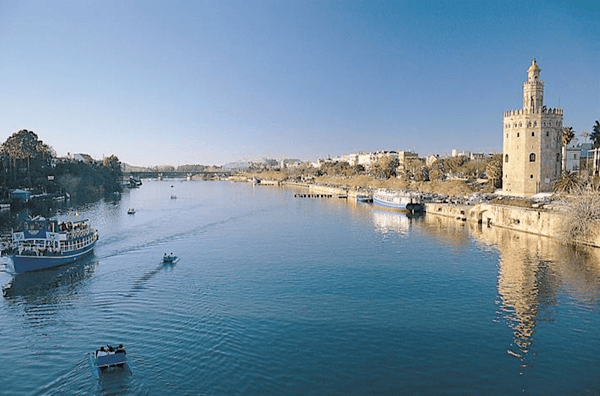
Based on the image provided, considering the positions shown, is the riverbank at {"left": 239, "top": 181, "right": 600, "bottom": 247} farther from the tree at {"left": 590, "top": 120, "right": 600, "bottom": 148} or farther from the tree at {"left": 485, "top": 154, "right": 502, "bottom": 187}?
the tree at {"left": 590, "top": 120, "right": 600, "bottom": 148}

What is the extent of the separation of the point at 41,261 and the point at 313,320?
1866cm

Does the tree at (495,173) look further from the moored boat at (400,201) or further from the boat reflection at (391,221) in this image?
the boat reflection at (391,221)

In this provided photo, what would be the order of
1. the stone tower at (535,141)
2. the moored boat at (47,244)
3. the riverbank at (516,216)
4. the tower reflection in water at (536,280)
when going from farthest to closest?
the stone tower at (535,141)
the riverbank at (516,216)
the moored boat at (47,244)
the tower reflection in water at (536,280)

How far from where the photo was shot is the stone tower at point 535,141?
165 ft

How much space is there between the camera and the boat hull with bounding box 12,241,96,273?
27344mm

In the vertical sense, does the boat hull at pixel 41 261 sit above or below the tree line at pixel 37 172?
below

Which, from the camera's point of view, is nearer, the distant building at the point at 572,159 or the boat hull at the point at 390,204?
the boat hull at the point at 390,204

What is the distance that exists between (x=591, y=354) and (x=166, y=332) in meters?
15.0

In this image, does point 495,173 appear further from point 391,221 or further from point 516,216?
point 516,216

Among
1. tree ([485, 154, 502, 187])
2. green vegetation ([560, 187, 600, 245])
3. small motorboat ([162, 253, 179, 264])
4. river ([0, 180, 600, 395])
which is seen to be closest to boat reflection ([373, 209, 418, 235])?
river ([0, 180, 600, 395])

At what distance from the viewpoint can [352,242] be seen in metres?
38.3

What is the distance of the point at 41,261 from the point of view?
2831 cm

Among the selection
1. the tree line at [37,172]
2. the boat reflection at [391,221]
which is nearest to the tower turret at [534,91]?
the boat reflection at [391,221]

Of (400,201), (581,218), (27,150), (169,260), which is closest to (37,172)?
(27,150)
